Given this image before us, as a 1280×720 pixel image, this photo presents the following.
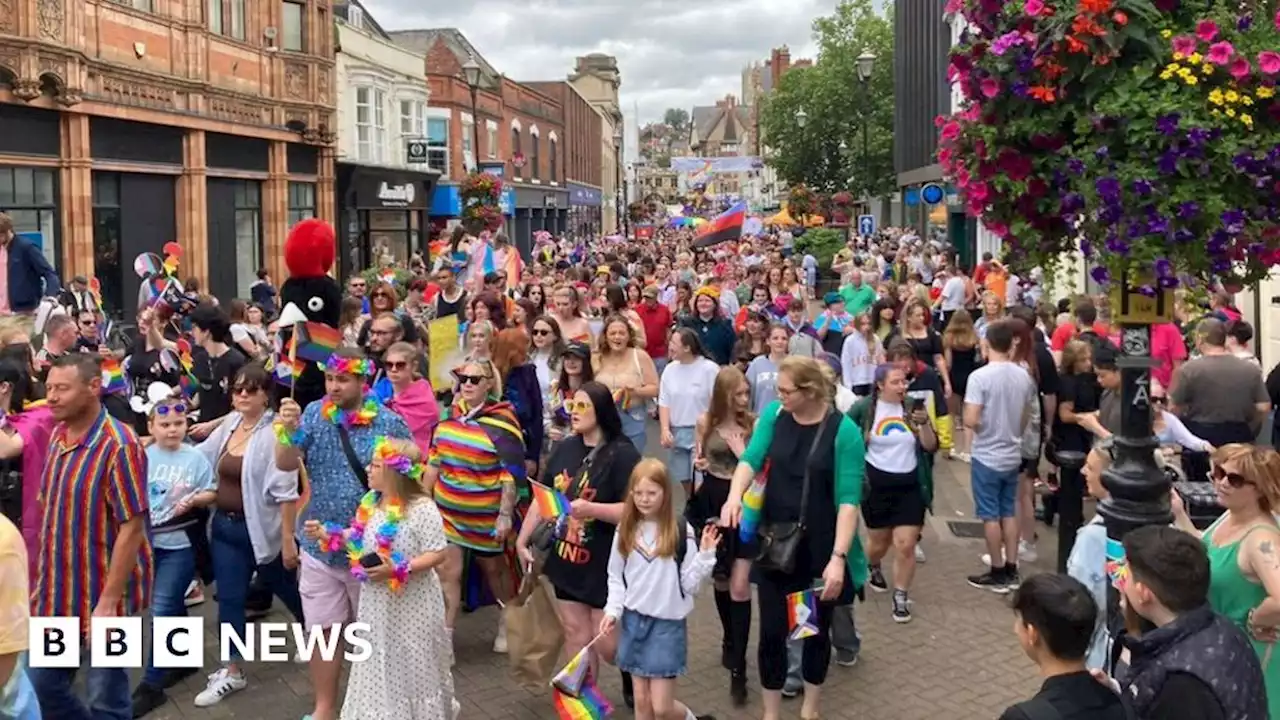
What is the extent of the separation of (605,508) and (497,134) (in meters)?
46.7

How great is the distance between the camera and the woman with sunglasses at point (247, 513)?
5.96 meters

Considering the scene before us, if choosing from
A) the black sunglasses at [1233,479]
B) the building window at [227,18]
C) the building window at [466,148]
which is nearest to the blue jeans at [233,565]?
the black sunglasses at [1233,479]

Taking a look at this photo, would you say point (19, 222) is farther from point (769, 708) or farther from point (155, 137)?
point (769, 708)

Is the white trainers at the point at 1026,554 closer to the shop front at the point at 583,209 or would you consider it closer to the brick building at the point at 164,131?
the brick building at the point at 164,131

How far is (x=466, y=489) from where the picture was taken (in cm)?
607

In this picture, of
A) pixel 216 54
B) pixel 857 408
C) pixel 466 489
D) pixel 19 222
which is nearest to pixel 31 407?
pixel 466 489

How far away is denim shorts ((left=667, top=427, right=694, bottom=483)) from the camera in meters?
8.08

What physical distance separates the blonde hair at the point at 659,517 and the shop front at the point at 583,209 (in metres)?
60.1

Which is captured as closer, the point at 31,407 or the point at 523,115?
the point at 31,407

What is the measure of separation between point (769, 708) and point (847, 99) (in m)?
55.8

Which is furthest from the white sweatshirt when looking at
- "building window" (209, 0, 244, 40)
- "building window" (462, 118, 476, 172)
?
"building window" (462, 118, 476, 172)

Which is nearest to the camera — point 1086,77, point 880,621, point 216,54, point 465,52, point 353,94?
point 1086,77

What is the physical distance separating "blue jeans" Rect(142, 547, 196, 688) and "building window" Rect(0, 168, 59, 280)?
13.0 meters

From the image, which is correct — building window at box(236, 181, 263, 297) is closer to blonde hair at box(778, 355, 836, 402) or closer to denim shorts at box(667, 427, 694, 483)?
denim shorts at box(667, 427, 694, 483)
